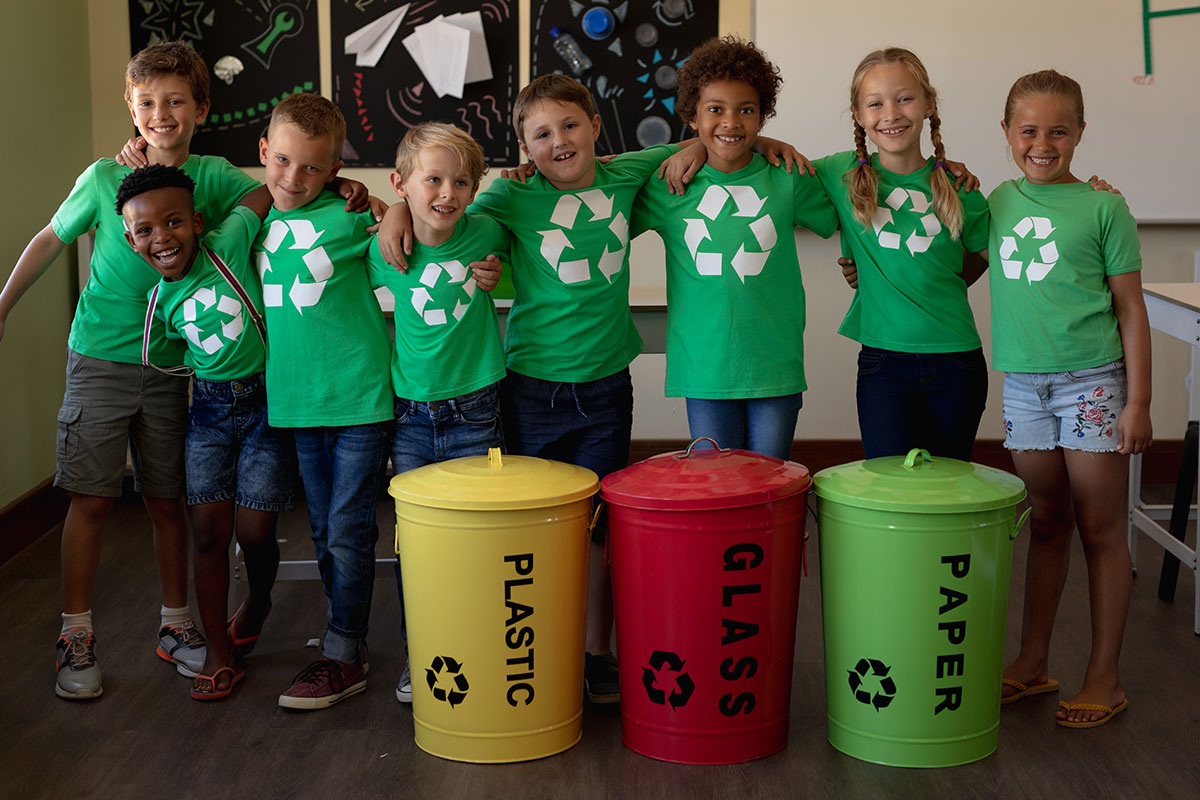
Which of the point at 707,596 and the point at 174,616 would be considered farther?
the point at 174,616

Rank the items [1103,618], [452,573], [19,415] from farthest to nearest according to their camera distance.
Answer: [19,415]
[1103,618]
[452,573]

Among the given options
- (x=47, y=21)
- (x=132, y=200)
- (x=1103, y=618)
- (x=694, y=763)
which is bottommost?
(x=694, y=763)

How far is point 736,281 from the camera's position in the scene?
2336 millimetres

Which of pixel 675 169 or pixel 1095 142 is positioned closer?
pixel 675 169

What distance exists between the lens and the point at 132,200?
7.77 ft

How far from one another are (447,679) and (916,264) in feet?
4.08

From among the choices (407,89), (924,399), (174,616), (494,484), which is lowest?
(174,616)

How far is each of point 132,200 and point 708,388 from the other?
1247mm

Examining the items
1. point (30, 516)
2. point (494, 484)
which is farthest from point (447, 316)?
point (30, 516)

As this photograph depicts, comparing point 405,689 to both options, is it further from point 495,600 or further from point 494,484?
point 494,484

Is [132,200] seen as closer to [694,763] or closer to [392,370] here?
[392,370]

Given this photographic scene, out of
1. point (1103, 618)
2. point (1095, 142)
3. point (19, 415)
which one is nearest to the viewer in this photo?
point (1103, 618)

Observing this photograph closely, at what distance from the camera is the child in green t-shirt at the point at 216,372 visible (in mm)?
2373

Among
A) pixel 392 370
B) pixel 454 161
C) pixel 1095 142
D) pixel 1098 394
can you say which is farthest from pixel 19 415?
pixel 1095 142
